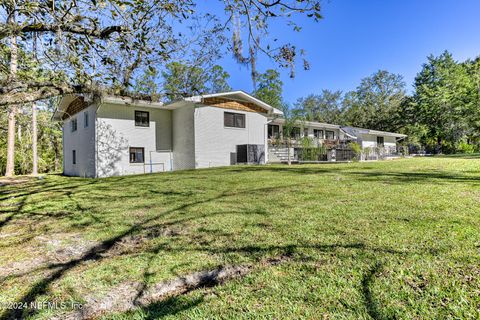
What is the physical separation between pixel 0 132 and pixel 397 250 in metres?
30.0

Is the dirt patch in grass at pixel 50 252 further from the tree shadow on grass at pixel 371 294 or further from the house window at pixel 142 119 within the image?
the house window at pixel 142 119

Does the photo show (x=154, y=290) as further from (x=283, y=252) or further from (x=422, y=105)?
(x=422, y=105)

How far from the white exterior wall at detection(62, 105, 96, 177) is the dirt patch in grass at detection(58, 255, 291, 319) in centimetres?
1430

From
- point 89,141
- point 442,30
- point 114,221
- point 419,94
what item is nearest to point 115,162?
point 89,141

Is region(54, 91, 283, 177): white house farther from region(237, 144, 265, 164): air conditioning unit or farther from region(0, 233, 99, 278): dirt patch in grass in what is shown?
region(0, 233, 99, 278): dirt patch in grass

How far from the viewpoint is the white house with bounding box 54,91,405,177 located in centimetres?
1457

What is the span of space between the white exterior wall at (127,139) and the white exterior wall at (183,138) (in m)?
0.44

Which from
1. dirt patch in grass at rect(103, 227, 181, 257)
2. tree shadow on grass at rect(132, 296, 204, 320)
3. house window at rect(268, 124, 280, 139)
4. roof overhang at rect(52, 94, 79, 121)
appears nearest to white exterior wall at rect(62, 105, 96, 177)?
roof overhang at rect(52, 94, 79, 121)

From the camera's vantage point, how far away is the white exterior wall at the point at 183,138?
1570 cm

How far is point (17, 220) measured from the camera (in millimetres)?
4914

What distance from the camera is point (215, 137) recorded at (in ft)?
53.6

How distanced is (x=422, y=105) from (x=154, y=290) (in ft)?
132

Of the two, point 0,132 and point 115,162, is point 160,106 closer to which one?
point 115,162

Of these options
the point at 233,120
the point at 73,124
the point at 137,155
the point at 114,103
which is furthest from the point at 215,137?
the point at 73,124
